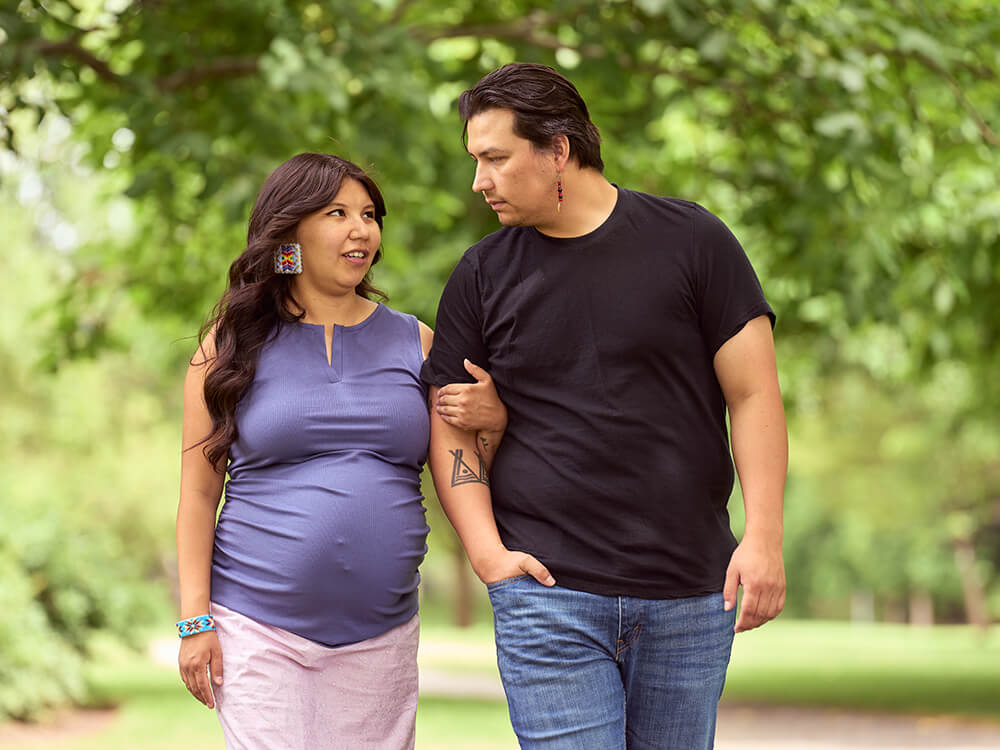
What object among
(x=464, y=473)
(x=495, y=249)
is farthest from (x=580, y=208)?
(x=464, y=473)

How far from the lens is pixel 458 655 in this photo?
2386 cm

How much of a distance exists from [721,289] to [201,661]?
1.52 metres

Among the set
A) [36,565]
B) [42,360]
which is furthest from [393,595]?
[36,565]

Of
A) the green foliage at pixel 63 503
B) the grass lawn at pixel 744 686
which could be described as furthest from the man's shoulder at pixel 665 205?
the green foliage at pixel 63 503

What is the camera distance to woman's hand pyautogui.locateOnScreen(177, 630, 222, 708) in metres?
3.10

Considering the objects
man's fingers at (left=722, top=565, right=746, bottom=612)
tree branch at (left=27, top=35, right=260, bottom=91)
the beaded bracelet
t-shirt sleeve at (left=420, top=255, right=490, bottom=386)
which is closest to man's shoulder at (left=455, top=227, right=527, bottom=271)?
t-shirt sleeve at (left=420, top=255, right=490, bottom=386)

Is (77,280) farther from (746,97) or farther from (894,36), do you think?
(894,36)

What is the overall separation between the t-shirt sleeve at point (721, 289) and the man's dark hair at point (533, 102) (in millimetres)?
392

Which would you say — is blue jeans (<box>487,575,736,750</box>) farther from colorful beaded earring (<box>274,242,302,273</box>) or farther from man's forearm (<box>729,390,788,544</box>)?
colorful beaded earring (<box>274,242,302,273</box>)

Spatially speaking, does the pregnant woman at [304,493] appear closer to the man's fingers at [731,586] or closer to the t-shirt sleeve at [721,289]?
the t-shirt sleeve at [721,289]

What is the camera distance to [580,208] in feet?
10.1

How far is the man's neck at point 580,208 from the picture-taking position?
3064mm

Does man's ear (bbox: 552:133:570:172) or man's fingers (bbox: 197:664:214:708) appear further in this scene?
man's fingers (bbox: 197:664:214:708)

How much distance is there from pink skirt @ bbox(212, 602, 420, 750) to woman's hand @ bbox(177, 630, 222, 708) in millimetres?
21
